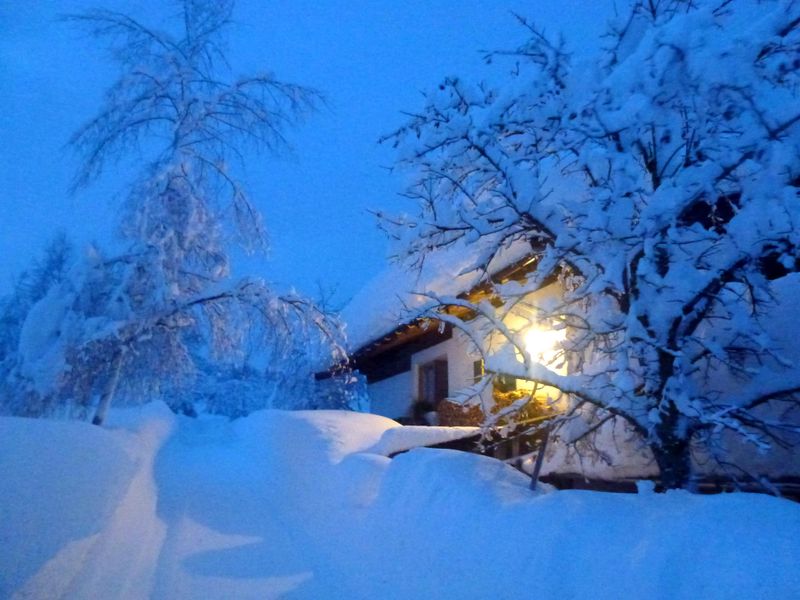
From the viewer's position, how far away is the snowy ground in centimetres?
247

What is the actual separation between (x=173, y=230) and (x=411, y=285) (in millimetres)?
4833

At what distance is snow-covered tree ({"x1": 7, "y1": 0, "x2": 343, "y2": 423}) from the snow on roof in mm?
2073

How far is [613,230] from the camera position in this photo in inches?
138

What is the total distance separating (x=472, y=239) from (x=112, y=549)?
4.34m

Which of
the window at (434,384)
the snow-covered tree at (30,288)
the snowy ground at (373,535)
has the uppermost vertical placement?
the snow-covered tree at (30,288)

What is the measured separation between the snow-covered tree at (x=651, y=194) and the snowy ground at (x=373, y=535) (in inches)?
28.5

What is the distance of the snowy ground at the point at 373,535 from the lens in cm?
247

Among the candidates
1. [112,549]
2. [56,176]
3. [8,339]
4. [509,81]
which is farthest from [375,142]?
[56,176]

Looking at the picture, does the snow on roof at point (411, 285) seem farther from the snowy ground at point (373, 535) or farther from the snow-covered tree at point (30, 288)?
the snow-covered tree at point (30, 288)

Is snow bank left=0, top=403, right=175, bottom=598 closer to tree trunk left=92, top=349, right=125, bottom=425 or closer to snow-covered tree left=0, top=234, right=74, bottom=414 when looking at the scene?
tree trunk left=92, top=349, right=125, bottom=425

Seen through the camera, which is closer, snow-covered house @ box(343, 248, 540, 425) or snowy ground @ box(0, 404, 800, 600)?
snowy ground @ box(0, 404, 800, 600)

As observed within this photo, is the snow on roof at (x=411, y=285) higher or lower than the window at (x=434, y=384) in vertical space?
higher

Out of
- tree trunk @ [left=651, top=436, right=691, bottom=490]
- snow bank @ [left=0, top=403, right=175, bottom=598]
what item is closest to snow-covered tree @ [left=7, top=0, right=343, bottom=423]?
snow bank @ [left=0, top=403, right=175, bottom=598]

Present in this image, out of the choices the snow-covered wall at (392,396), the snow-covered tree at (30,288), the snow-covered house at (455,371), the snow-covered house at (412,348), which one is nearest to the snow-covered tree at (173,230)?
the snow-covered house at (412,348)
